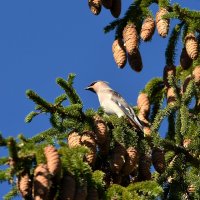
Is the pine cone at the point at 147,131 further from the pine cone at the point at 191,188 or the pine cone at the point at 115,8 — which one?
the pine cone at the point at 115,8

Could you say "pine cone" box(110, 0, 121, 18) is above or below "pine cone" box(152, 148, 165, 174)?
above

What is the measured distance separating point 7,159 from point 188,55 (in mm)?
2538

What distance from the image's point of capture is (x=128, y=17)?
7.49m

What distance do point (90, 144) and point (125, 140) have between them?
0.83 meters

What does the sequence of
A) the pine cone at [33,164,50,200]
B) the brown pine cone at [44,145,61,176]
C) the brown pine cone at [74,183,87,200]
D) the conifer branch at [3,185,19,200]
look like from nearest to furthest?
the pine cone at [33,164,50,200], the brown pine cone at [44,145,61,176], the brown pine cone at [74,183,87,200], the conifer branch at [3,185,19,200]

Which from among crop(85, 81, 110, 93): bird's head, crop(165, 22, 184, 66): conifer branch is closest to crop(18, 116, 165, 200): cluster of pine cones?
crop(165, 22, 184, 66): conifer branch

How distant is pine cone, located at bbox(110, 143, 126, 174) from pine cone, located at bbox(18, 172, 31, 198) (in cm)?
116

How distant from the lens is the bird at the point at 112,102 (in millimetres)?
7451

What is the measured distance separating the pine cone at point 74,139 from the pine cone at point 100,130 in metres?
0.15

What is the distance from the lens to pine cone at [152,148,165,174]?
622 cm

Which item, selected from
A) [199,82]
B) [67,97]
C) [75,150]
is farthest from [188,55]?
[75,150]

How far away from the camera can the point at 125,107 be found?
8359mm

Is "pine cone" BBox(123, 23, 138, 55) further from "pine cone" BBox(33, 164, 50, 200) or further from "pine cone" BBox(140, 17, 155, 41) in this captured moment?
"pine cone" BBox(33, 164, 50, 200)

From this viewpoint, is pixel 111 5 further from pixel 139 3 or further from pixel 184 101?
pixel 184 101
